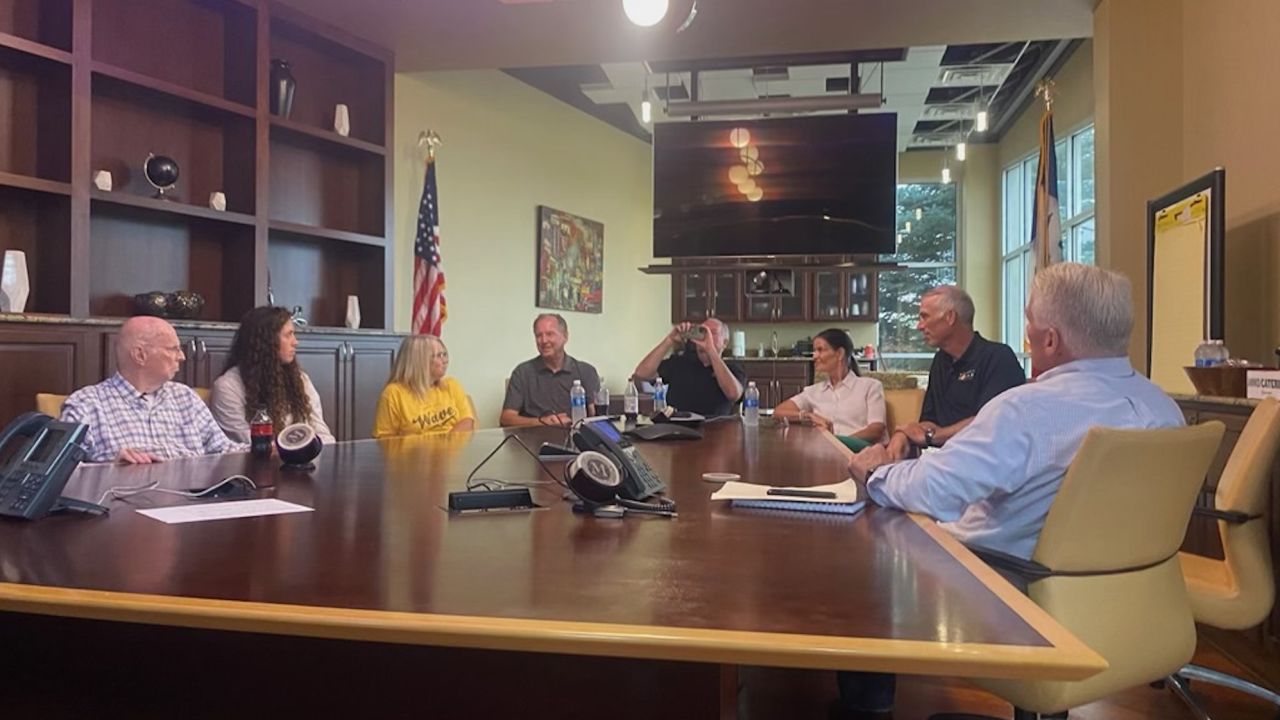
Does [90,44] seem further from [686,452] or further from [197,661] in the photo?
[197,661]

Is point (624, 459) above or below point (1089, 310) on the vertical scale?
below

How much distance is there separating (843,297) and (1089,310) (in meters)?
7.58

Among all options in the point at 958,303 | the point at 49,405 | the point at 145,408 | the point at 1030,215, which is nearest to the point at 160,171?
the point at 49,405

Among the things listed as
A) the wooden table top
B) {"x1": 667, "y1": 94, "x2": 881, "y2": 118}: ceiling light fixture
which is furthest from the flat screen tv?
the wooden table top

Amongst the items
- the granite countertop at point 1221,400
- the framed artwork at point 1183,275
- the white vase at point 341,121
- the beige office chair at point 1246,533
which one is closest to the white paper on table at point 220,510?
the beige office chair at point 1246,533

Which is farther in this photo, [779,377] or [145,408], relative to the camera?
[779,377]

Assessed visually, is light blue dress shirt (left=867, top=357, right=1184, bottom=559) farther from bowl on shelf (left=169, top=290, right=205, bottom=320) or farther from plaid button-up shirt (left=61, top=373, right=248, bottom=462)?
bowl on shelf (left=169, top=290, right=205, bottom=320)

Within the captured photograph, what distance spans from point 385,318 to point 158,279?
1.35 metres

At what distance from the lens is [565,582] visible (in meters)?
1.02

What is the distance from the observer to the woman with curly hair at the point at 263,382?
3121 mm

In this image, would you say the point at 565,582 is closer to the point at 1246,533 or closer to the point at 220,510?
the point at 220,510

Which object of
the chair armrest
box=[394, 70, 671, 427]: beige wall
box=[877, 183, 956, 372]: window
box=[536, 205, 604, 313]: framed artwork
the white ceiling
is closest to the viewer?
the chair armrest

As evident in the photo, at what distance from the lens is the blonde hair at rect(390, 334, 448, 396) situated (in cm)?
361

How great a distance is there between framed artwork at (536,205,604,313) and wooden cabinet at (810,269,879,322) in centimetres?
243
